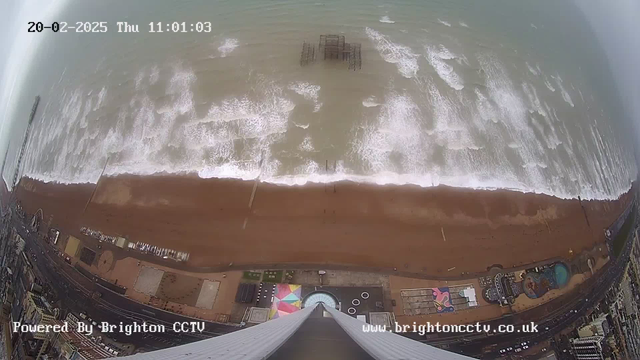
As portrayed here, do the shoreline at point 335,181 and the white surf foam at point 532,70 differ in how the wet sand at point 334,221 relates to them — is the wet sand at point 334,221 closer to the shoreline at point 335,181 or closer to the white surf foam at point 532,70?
the shoreline at point 335,181

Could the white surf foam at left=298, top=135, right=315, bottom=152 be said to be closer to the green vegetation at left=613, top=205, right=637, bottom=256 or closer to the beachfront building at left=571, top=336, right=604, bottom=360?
the beachfront building at left=571, top=336, right=604, bottom=360

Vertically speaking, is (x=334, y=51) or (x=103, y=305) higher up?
(x=334, y=51)

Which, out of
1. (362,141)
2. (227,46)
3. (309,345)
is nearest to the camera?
(309,345)

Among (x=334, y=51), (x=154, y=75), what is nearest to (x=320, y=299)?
(x=334, y=51)

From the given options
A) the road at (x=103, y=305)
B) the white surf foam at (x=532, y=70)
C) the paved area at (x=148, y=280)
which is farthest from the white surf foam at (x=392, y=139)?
the paved area at (x=148, y=280)

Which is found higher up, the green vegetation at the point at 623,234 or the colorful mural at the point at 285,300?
the green vegetation at the point at 623,234

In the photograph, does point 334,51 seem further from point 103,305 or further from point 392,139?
point 103,305

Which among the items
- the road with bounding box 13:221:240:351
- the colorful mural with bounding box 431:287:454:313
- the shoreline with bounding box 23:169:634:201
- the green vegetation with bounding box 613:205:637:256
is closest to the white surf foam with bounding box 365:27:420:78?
the shoreline with bounding box 23:169:634:201

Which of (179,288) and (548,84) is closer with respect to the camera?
(179,288)
